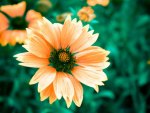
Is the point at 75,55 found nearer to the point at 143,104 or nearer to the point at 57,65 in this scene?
the point at 57,65

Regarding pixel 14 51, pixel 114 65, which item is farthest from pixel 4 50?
pixel 114 65

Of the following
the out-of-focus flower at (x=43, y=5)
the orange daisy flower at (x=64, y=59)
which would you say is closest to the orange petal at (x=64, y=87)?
the orange daisy flower at (x=64, y=59)

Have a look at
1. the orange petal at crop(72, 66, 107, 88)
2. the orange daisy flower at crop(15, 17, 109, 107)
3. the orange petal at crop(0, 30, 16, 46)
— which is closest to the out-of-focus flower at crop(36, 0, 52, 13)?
the orange petal at crop(0, 30, 16, 46)

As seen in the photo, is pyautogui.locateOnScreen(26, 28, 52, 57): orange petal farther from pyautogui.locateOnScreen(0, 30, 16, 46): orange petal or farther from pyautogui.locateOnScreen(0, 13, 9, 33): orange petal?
pyautogui.locateOnScreen(0, 13, 9, 33): orange petal

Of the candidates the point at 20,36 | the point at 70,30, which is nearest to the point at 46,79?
the point at 70,30

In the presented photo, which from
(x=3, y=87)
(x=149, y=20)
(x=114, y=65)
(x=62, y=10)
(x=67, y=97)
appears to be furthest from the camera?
(x=149, y=20)

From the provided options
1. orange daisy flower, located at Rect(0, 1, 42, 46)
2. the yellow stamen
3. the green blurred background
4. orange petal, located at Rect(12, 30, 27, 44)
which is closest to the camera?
the yellow stamen

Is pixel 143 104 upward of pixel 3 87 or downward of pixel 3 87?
upward
